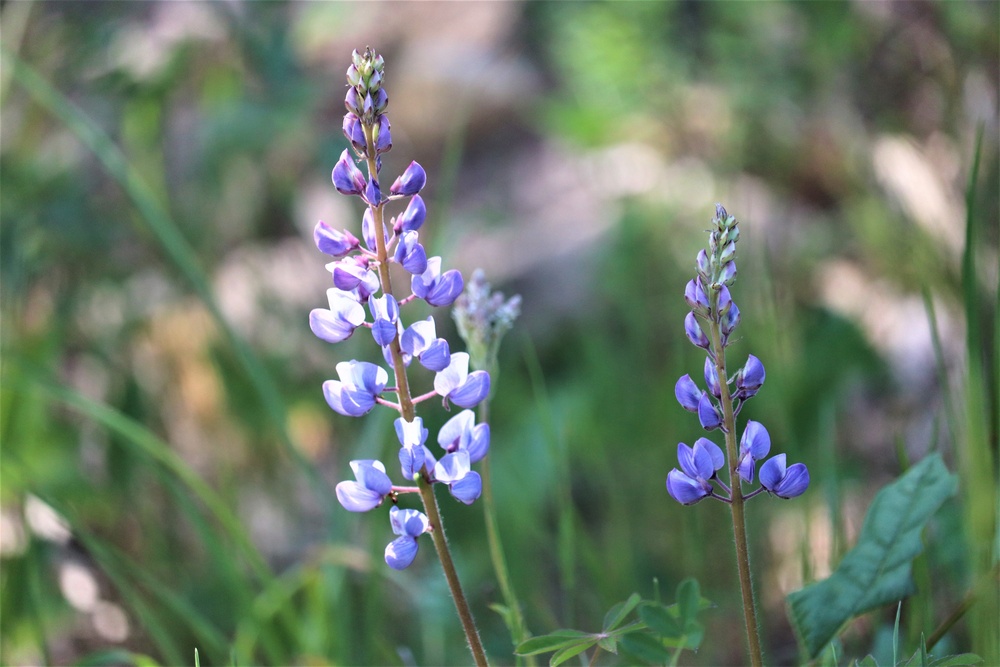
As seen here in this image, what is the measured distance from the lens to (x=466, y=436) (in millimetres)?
877

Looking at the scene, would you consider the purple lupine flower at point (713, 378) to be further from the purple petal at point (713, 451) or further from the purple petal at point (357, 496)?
the purple petal at point (357, 496)

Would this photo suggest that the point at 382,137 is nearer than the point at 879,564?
Yes

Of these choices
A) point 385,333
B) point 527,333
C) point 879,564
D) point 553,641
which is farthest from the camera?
point 527,333

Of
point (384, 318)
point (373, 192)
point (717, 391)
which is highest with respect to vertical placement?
point (373, 192)

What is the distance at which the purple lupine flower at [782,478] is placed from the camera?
2.71 ft

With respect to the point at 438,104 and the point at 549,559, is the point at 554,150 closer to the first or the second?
the point at 438,104

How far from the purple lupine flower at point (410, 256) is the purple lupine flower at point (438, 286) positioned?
0.01m

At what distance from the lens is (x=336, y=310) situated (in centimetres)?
87

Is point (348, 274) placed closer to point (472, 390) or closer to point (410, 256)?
point (410, 256)

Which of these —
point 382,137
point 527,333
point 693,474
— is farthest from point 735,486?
point 527,333

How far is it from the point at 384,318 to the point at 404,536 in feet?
0.67

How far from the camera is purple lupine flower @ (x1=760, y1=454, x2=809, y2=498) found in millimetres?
827

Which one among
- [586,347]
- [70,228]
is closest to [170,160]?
[70,228]

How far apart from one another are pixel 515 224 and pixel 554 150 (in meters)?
1.32
